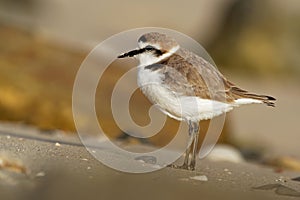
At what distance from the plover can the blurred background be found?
3534 mm

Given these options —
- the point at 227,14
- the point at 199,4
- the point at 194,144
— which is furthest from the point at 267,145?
the point at 199,4

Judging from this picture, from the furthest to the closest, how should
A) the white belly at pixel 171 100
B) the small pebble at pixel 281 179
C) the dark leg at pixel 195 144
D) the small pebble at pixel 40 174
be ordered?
the small pebble at pixel 281 179
the dark leg at pixel 195 144
the white belly at pixel 171 100
the small pebble at pixel 40 174

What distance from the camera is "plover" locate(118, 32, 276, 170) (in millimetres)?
5199

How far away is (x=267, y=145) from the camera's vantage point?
470 inches

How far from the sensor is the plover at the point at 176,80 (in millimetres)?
5199

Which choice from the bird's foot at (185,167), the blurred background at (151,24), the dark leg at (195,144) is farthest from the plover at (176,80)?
the blurred background at (151,24)

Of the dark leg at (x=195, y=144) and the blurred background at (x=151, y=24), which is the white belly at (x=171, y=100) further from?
the blurred background at (x=151, y=24)

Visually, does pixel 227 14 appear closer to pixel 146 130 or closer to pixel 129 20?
pixel 129 20

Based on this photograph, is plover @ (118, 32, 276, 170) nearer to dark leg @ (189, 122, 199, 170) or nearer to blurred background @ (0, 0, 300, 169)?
dark leg @ (189, 122, 199, 170)

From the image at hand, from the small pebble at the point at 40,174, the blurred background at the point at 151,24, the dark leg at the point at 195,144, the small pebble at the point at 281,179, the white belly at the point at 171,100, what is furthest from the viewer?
the blurred background at the point at 151,24

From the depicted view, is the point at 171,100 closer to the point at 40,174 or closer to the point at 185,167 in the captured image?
the point at 185,167

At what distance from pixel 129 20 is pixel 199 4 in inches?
139

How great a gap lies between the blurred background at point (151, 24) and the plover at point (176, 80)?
3.53 metres

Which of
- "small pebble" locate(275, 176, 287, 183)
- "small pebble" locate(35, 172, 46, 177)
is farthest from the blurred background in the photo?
"small pebble" locate(35, 172, 46, 177)
